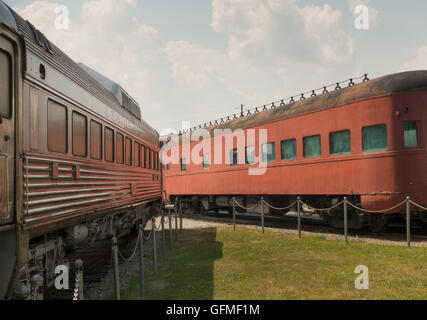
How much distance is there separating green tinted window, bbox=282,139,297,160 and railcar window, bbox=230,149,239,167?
8.61 ft

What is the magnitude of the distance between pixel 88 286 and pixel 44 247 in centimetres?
206

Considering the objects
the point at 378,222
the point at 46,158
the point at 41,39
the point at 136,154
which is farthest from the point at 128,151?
the point at 378,222

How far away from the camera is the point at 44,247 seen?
4762mm

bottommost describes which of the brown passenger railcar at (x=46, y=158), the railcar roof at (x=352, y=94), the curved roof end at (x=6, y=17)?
the brown passenger railcar at (x=46, y=158)

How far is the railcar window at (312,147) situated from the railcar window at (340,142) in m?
0.46

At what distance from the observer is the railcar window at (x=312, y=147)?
457 inches

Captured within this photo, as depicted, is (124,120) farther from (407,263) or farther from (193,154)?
(193,154)

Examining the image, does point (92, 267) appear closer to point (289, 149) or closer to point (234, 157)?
point (289, 149)

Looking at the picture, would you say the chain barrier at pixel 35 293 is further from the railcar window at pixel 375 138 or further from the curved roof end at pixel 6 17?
the railcar window at pixel 375 138

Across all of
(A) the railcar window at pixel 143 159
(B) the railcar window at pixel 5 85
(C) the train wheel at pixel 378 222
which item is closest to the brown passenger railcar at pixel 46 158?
(B) the railcar window at pixel 5 85

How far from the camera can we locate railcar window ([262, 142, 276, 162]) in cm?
1324

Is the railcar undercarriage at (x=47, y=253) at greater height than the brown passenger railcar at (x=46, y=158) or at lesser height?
lesser

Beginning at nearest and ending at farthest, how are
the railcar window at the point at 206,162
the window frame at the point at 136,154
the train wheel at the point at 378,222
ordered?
1. the window frame at the point at 136,154
2. the train wheel at the point at 378,222
3. the railcar window at the point at 206,162

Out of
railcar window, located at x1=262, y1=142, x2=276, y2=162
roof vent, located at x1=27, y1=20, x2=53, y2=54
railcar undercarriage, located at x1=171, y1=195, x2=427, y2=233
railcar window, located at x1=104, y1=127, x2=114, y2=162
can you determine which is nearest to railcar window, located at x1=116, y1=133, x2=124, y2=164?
railcar window, located at x1=104, y1=127, x2=114, y2=162
